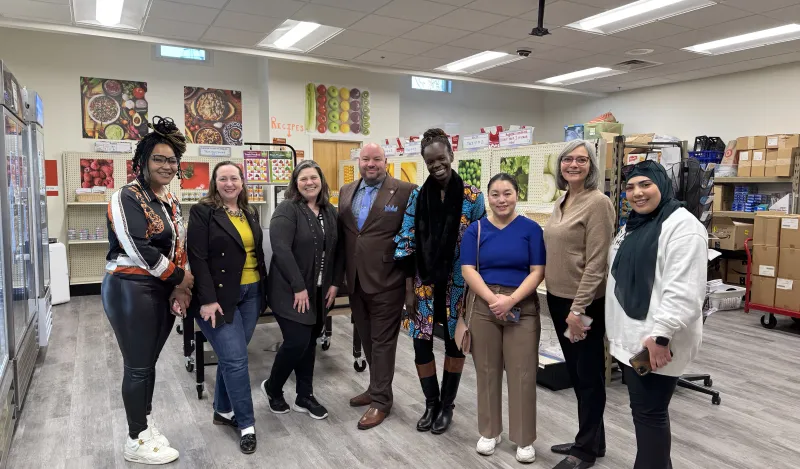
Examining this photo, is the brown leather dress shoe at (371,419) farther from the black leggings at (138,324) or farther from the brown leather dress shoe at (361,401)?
the black leggings at (138,324)

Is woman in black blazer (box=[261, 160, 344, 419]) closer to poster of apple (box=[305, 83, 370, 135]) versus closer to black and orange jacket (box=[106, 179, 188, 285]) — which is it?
black and orange jacket (box=[106, 179, 188, 285])

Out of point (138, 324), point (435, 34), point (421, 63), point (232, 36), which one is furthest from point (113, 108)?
point (138, 324)

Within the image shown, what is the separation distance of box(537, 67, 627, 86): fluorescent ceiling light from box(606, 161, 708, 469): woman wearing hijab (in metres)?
7.10

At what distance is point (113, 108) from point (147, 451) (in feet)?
20.6

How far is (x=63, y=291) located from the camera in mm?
6477

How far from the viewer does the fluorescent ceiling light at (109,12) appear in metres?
5.51

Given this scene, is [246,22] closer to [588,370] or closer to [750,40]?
[588,370]

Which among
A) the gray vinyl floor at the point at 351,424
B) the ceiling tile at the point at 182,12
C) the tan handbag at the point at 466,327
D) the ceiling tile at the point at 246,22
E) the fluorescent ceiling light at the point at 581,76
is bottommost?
the gray vinyl floor at the point at 351,424

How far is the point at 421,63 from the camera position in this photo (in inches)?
316

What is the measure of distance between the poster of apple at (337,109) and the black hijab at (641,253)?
22.8 feet

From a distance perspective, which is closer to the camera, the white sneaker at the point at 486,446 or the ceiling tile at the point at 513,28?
the white sneaker at the point at 486,446

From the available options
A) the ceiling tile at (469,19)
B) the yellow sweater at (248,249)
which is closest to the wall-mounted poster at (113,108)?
the ceiling tile at (469,19)

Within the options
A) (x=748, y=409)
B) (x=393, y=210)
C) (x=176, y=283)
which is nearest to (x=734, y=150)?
(x=748, y=409)

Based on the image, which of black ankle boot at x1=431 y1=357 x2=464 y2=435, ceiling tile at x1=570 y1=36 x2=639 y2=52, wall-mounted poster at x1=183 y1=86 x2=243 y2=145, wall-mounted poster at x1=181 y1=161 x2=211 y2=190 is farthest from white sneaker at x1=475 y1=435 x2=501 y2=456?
wall-mounted poster at x1=183 y1=86 x2=243 y2=145
